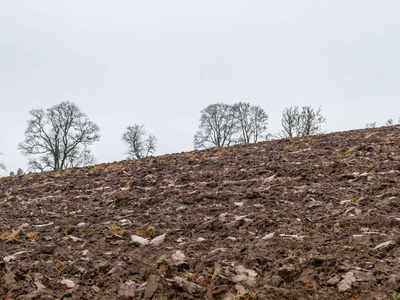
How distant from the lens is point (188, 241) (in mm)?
4879

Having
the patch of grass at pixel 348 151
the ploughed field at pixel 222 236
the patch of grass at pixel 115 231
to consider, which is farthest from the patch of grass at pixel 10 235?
the patch of grass at pixel 348 151

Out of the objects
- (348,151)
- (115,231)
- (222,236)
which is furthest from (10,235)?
(348,151)

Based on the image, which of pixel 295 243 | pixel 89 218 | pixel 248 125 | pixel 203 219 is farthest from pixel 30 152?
pixel 295 243

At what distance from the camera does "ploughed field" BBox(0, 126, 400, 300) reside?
3.49m

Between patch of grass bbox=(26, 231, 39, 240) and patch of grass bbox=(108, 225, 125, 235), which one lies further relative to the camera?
patch of grass bbox=(26, 231, 39, 240)

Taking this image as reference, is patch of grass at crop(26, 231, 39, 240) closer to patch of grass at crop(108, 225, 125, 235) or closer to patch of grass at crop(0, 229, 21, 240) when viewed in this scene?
patch of grass at crop(0, 229, 21, 240)

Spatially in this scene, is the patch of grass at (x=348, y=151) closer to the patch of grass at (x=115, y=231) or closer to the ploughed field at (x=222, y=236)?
the ploughed field at (x=222, y=236)

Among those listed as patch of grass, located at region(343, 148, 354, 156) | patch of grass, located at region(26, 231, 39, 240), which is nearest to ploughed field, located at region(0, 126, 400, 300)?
patch of grass, located at region(26, 231, 39, 240)

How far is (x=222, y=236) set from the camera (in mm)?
4941

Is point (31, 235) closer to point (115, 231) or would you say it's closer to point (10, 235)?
point (10, 235)

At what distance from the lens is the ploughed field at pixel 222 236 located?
3492 millimetres

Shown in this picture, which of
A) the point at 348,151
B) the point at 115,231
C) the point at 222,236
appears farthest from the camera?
the point at 348,151

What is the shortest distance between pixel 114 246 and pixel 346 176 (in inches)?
214

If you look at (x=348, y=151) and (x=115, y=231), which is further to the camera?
(x=348, y=151)
